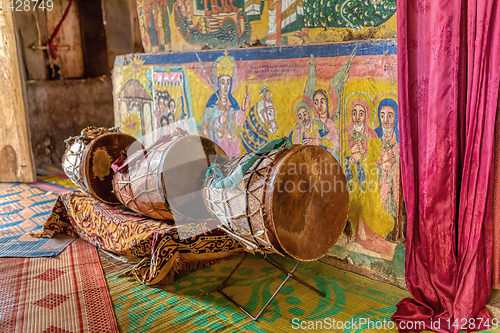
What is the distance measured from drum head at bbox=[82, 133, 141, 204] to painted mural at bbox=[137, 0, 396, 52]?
44.2 inches

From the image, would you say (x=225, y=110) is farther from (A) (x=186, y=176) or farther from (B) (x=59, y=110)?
(B) (x=59, y=110)

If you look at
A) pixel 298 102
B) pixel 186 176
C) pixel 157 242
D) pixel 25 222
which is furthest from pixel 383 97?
pixel 25 222

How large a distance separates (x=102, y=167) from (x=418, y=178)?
7.77ft

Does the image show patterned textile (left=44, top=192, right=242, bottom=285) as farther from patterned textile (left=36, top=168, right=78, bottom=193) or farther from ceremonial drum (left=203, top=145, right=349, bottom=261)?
patterned textile (left=36, top=168, right=78, bottom=193)

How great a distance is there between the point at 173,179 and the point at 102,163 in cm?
98

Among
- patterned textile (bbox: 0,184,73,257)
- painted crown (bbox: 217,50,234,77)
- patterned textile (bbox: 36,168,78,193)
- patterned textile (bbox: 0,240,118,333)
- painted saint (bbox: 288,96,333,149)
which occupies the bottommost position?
patterned textile (bbox: 0,240,118,333)

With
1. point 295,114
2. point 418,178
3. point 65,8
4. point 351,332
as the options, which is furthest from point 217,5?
point 65,8

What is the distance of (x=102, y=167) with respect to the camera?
140 inches

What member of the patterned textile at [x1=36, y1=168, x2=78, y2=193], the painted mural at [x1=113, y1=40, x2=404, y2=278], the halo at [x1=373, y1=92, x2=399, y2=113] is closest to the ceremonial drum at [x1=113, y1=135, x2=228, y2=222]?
the painted mural at [x1=113, y1=40, x2=404, y2=278]

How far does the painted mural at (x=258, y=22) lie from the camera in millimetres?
2645

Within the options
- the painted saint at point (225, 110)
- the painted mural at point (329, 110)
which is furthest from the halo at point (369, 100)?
the painted saint at point (225, 110)

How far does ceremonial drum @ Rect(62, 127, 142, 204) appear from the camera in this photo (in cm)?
350

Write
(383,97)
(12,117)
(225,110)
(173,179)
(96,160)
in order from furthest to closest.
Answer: (12,117) < (225,110) < (96,160) < (173,179) < (383,97)

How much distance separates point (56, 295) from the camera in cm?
276
